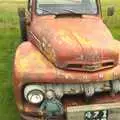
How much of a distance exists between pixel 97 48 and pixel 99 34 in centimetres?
72

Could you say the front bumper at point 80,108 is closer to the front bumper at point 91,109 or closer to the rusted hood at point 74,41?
the front bumper at point 91,109

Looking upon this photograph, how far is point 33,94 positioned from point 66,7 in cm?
236

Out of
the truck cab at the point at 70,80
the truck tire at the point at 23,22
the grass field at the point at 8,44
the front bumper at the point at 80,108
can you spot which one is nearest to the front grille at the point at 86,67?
the truck cab at the point at 70,80

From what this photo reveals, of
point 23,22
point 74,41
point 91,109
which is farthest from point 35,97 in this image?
point 23,22

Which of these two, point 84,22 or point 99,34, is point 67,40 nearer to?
point 99,34

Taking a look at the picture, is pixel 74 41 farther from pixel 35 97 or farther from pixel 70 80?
pixel 35 97

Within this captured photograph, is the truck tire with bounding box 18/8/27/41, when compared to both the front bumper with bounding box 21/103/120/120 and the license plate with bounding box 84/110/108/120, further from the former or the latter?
the license plate with bounding box 84/110/108/120

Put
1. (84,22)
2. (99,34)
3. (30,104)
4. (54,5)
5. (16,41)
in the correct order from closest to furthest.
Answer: (30,104)
(99,34)
(84,22)
(54,5)
(16,41)

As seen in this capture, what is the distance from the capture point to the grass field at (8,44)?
22.2 feet

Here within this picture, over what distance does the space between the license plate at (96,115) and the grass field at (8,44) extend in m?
1.72

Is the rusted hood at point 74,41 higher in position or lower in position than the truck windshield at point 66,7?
lower

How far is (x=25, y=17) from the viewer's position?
7453 mm

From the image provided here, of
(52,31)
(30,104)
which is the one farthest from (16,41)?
(30,104)

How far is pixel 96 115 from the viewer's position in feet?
16.6
